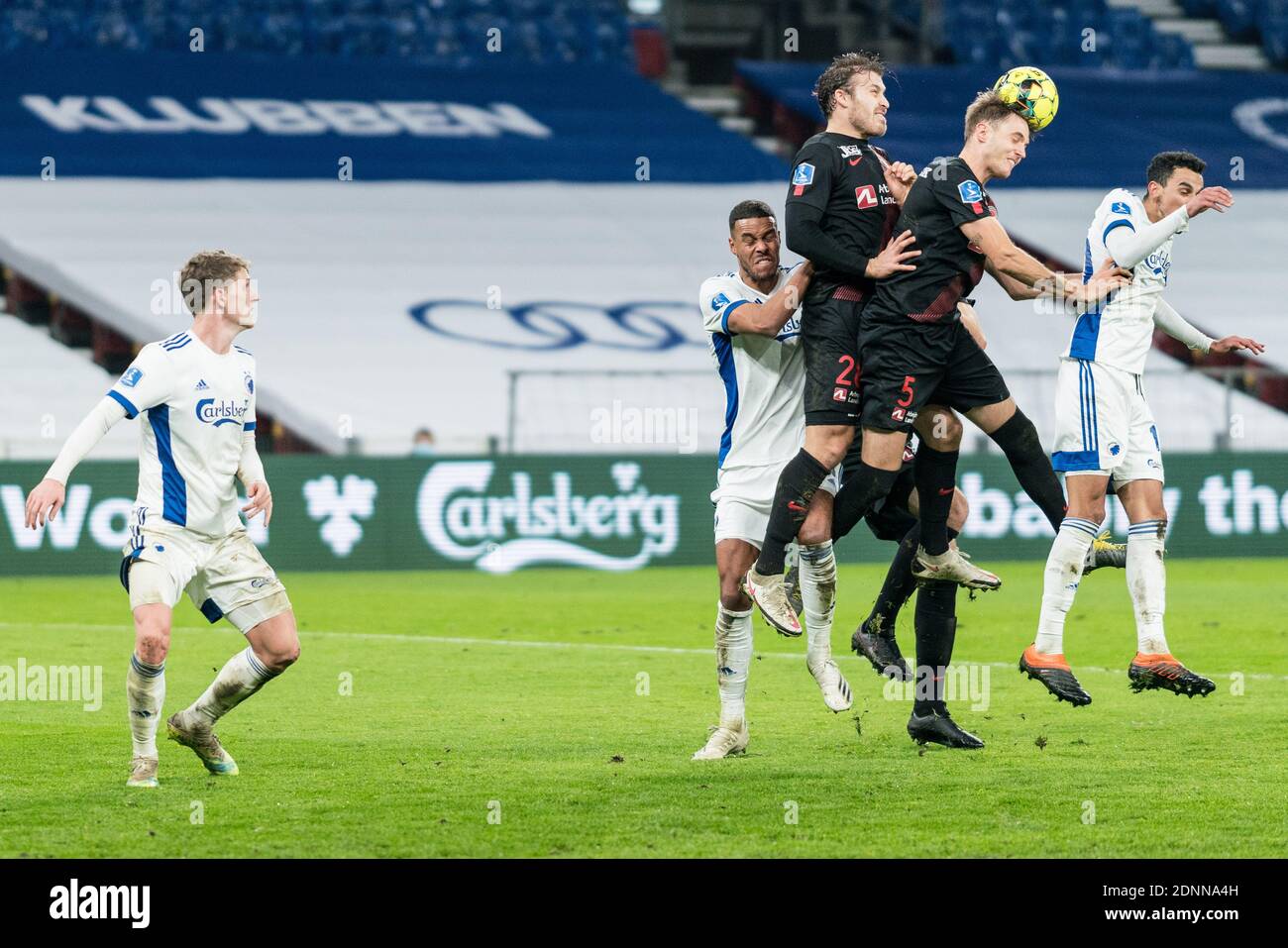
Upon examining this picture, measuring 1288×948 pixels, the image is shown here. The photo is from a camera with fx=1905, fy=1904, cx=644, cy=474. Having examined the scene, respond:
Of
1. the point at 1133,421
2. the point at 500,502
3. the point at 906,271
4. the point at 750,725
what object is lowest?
the point at 500,502

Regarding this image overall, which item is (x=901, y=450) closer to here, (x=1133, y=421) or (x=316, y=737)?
(x=1133, y=421)

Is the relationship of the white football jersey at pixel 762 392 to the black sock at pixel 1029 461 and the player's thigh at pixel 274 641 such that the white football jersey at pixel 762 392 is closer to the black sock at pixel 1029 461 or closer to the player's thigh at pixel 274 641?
the black sock at pixel 1029 461

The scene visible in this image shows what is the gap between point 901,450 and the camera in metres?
7.54

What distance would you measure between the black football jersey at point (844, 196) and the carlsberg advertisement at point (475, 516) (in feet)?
40.3

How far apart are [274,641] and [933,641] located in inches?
110

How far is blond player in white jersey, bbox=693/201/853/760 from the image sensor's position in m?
7.71

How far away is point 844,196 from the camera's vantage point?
7648mm

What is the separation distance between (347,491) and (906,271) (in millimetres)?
12971

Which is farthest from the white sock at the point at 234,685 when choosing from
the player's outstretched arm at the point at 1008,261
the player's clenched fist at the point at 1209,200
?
the player's clenched fist at the point at 1209,200

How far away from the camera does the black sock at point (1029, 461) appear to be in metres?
7.93

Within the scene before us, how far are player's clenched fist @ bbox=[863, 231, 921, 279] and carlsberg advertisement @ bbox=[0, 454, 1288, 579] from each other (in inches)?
493

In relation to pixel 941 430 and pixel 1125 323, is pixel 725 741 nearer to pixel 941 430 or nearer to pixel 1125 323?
pixel 941 430

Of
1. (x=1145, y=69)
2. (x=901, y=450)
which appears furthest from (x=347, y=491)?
(x=1145, y=69)
